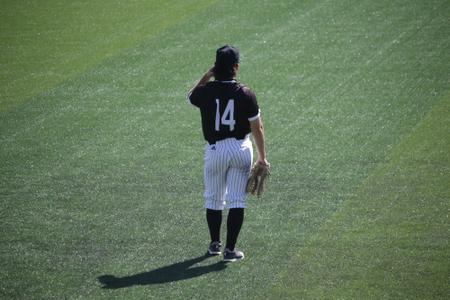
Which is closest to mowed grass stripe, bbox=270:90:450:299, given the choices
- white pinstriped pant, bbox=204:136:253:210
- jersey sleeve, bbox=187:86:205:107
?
white pinstriped pant, bbox=204:136:253:210

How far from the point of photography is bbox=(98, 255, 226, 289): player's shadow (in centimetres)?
603

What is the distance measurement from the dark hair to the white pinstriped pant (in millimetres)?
534

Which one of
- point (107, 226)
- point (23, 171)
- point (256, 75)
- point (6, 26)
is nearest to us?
point (107, 226)

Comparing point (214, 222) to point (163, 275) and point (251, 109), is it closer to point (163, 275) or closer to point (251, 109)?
point (163, 275)

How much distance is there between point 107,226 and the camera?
709cm

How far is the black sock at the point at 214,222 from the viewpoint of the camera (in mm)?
6398

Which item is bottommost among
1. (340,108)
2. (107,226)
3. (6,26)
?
(107,226)

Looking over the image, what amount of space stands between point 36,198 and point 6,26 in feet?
22.9

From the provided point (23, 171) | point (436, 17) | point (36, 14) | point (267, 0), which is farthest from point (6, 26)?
point (436, 17)

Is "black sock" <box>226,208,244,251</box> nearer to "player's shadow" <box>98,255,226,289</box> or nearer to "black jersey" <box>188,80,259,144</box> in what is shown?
"player's shadow" <box>98,255,226,289</box>

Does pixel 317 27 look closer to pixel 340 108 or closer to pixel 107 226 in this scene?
pixel 340 108

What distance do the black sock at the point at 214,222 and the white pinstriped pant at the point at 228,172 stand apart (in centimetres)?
4

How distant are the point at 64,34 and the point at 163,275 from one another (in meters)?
8.26

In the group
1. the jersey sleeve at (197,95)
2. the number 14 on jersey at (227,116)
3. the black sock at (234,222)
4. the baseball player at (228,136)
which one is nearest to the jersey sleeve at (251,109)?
the baseball player at (228,136)
